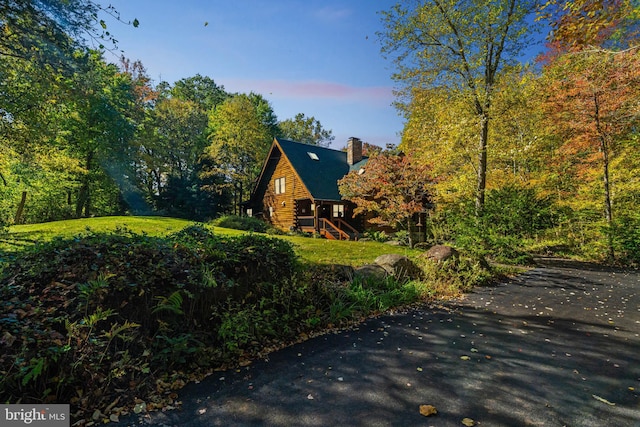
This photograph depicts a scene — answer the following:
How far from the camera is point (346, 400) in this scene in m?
2.72

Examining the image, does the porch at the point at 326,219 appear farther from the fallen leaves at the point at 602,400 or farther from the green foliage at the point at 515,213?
the fallen leaves at the point at 602,400

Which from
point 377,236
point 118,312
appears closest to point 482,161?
point 377,236

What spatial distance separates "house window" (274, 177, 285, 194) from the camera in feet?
72.4

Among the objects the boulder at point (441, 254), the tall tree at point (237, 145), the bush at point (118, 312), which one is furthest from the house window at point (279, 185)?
the bush at point (118, 312)

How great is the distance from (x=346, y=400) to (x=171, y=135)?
108 feet

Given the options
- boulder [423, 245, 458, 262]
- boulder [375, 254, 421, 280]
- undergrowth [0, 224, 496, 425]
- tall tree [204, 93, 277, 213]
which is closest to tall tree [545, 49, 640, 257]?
boulder [423, 245, 458, 262]

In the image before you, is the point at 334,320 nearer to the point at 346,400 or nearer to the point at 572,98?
the point at 346,400

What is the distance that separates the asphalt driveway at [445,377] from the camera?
8.18ft

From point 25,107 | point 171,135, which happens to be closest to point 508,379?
point 25,107

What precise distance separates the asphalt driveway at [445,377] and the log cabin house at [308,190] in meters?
13.3

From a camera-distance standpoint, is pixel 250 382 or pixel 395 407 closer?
pixel 395 407

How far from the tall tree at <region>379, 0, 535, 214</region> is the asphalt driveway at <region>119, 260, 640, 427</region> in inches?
274
